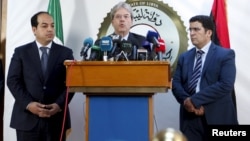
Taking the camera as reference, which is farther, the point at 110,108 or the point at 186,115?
the point at 186,115

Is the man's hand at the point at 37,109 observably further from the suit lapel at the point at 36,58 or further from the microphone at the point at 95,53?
the microphone at the point at 95,53

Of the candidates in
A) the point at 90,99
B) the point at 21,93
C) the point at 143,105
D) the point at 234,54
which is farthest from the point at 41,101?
the point at 234,54

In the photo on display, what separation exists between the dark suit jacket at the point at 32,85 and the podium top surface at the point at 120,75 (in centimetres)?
90

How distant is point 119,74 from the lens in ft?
10.0

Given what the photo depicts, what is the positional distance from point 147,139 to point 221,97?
1.38 meters

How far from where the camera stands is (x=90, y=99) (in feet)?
10.1

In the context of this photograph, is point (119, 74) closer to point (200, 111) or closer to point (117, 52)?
point (117, 52)

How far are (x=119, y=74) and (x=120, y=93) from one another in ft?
0.43

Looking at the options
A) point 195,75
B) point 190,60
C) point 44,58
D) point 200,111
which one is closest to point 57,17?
point 44,58

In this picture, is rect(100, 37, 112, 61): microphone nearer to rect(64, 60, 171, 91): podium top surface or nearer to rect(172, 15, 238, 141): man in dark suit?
rect(64, 60, 171, 91): podium top surface

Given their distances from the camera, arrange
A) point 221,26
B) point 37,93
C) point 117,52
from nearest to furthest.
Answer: point 117,52, point 37,93, point 221,26

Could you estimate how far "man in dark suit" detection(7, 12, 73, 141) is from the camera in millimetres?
3869

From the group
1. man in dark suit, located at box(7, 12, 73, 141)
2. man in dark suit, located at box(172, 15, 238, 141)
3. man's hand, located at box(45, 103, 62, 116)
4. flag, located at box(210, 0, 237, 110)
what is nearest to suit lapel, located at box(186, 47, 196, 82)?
man in dark suit, located at box(172, 15, 238, 141)

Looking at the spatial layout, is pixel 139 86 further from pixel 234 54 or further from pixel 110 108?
pixel 234 54
